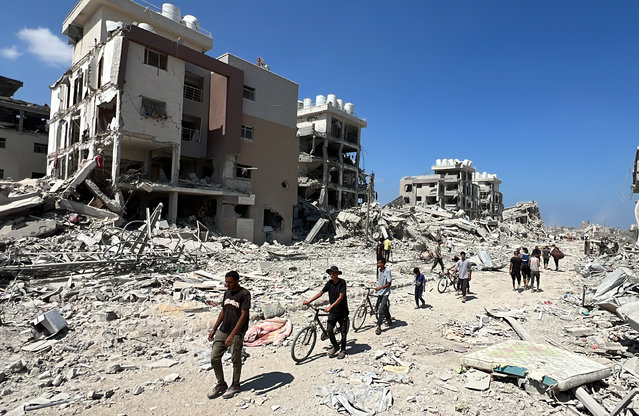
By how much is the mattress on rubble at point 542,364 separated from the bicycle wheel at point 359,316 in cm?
278

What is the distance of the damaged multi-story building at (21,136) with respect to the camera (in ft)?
109

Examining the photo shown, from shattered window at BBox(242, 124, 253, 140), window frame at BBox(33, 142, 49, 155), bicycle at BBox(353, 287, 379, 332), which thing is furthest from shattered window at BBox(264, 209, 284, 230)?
window frame at BBox(33, 142, 49, 155)

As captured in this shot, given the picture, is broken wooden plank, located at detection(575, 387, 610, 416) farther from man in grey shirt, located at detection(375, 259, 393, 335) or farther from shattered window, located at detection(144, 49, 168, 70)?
shattered window, located at detection(144, 49, 168, 70)

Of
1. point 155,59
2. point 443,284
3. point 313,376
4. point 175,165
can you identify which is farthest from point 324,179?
point 313,376

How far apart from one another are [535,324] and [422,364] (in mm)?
5081

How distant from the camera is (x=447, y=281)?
14156mm

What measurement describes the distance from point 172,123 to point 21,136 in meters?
21.5

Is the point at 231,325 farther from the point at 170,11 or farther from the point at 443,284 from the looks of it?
the point at 170,11

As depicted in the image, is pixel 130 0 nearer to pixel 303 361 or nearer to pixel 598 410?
pixel 303 361

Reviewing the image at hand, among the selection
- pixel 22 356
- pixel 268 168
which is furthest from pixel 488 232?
pixel 22 356

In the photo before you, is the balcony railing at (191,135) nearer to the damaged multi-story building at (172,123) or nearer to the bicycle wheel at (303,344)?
the damaged multi-story building at (172,123)

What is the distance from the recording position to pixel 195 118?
27.7 m

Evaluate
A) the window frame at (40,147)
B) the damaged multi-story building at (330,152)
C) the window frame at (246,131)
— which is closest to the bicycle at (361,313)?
the window frame at (246,131)

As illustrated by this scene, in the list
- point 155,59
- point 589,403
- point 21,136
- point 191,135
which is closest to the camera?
point 589,403
